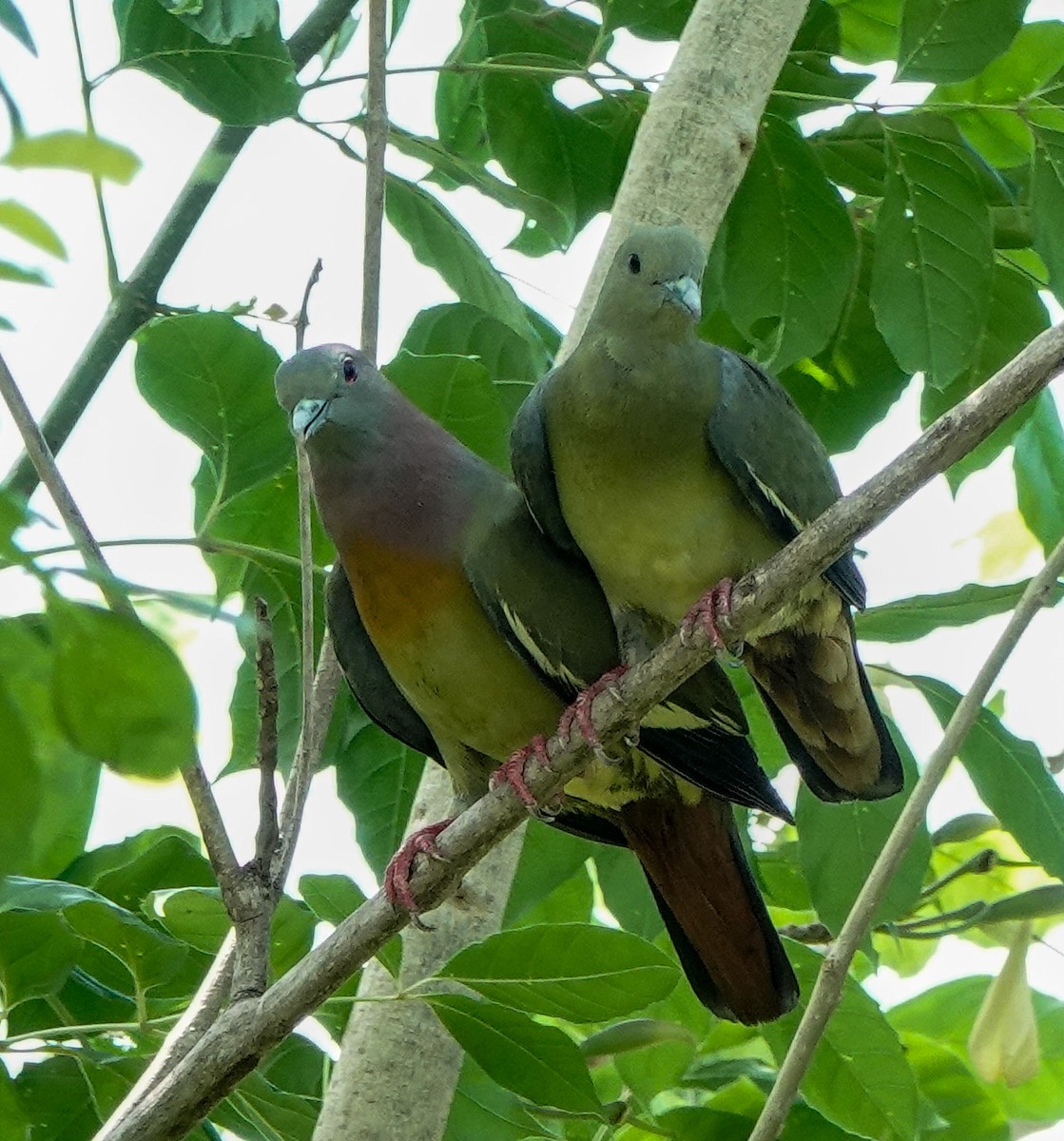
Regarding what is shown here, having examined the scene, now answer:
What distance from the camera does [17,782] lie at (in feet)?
1.71

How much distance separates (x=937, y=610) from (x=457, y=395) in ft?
2.39

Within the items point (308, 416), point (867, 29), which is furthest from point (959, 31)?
point (308, 416)

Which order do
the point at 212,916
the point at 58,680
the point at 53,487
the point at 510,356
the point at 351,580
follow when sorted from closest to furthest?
the point at 58,680 < the point at 53,487 < the point at 212,916 < the point at 351,580 < the point at 510,356

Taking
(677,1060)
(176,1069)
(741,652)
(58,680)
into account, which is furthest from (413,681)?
(58,680)

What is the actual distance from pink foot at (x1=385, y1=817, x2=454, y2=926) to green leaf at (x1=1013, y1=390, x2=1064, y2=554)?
1.00 m

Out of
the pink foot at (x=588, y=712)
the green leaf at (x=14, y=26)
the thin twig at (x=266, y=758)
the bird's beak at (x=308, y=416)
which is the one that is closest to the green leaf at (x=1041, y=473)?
the pink foot at (x=588, y=712)

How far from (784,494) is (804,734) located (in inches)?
14.6

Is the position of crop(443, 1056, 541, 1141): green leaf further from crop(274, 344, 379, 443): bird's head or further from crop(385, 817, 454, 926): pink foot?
crop(274, 344, 379, 443): bird's head

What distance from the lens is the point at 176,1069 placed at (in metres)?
1.29

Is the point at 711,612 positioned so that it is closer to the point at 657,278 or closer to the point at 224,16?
the point at 657,278

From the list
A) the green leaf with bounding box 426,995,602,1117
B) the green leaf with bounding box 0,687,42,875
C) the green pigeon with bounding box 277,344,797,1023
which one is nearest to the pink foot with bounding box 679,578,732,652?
the green pigeon with bounding box 277,344,797,1023

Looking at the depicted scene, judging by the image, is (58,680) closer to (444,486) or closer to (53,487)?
(53,487)

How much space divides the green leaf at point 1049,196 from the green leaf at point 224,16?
1.08m

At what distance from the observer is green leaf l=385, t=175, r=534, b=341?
2262 millimetres
